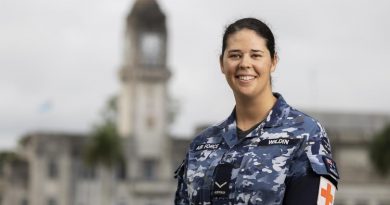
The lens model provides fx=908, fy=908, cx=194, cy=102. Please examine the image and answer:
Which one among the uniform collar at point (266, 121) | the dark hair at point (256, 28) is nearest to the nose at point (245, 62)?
the dark hair at point (256, 28)

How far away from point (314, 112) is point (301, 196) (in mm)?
76457

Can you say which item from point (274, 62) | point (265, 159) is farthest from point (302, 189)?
point (274, 62)

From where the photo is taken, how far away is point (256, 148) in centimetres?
360

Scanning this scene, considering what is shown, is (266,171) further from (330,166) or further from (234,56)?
(234,56)

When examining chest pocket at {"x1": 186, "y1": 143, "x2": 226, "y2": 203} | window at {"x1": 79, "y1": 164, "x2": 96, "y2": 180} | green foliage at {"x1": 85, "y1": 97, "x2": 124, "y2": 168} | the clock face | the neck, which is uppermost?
the neck

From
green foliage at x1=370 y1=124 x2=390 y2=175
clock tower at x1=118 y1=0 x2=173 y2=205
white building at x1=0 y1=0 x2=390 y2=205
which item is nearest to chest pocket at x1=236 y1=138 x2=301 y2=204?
green foliage at x1=370 y1=124 x2=390 y2=175

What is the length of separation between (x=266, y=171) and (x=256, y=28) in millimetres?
600

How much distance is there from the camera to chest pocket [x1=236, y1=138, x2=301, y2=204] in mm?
3488

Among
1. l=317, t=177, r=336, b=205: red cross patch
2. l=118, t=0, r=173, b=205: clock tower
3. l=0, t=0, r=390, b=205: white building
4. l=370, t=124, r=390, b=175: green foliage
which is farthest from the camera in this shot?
l=118, t=0, r=173, b=205: clock tower

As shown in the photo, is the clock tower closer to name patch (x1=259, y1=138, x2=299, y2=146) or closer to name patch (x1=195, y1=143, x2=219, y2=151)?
name patch (x1=195, y1=143, x2=219, y2=151)

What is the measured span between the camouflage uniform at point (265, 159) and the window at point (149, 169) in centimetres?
7060

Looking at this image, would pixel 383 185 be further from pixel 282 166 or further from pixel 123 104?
pixel 282 166

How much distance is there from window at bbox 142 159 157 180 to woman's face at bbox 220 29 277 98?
70.6m

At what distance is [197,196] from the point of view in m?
3.72
